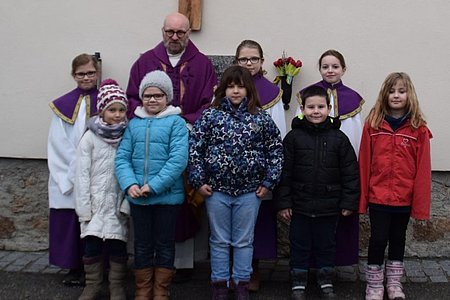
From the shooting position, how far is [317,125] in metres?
4.23

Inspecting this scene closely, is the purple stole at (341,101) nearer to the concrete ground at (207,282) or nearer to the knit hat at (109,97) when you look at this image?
the concrete ground at (207,282)

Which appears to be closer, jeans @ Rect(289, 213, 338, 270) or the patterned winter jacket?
the patterned winter jacket

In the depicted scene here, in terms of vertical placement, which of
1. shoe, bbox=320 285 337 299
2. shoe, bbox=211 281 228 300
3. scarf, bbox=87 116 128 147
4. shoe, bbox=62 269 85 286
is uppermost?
scarf, bbox=87 116 128 147

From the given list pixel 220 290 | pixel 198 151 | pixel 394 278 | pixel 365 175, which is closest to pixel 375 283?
pixel 394 278

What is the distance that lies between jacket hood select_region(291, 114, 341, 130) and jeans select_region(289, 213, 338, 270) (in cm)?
61

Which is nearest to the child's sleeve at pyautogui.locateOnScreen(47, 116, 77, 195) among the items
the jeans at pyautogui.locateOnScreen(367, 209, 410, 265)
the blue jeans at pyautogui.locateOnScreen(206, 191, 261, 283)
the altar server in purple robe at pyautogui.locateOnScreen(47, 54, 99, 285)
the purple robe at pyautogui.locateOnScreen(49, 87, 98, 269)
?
the altar server in purple robe at pyautogui.locateOnScreen(47, 54, 99, 285)

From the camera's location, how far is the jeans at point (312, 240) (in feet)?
14.2

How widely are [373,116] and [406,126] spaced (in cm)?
22

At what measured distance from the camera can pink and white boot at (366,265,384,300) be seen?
14.2 ft

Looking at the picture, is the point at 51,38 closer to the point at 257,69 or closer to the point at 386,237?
the point at 257,69

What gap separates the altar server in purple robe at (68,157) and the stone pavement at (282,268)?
0.39m

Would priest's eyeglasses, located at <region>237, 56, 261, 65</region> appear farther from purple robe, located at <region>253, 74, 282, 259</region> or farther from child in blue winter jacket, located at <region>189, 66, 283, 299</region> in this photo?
child in blue winter jacket, located at <region>189, 66, 283, 299</region>

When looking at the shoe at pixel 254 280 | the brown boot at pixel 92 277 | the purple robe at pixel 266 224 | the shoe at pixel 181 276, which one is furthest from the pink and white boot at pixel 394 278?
the brown boot at pixel 92 277

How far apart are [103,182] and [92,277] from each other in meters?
0.68
